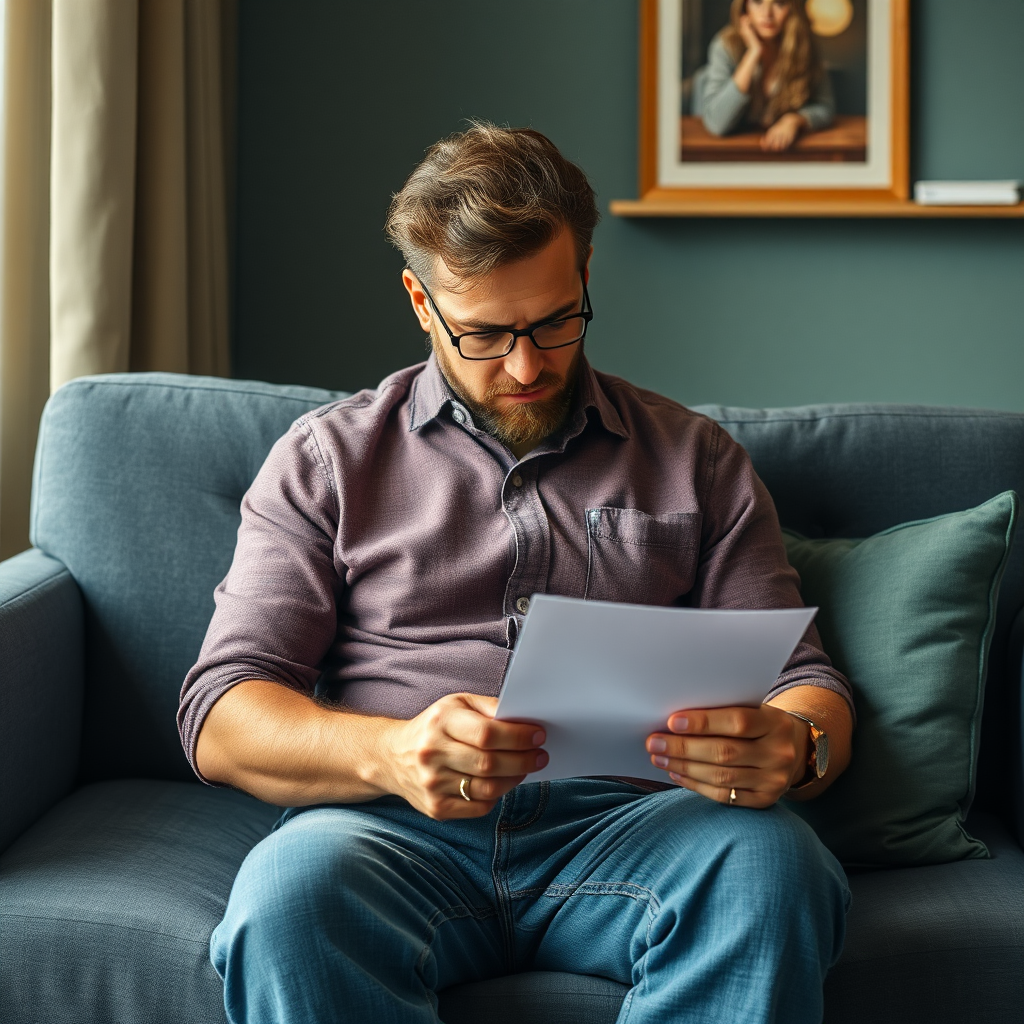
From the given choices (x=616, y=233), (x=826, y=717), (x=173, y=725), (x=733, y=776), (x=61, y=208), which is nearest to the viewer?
(x=733, y=776)

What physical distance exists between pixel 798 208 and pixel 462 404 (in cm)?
144

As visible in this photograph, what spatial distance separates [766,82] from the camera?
2506 millimetres

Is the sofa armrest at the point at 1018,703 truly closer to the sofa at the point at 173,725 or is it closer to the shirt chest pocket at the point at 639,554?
the sofa at the point at 173,725

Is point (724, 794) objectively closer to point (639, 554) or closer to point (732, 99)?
point (639, 554)

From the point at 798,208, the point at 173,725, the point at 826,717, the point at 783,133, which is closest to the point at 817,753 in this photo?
the point at 826,717

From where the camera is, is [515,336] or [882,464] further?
[882,464]

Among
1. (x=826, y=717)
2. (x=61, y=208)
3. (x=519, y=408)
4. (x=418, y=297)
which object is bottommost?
(x=826, y=717)

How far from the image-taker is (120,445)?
1549 millimetres

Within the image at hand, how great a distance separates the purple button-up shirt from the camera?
124 centimetres

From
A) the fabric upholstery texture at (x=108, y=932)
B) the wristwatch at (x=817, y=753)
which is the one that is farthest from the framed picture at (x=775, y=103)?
the fabric upholstery texture at (x=108, y=932)

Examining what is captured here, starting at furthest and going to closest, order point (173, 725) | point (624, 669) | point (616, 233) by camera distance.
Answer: point (616, 233) < point (173, 725) < point (624, 669)

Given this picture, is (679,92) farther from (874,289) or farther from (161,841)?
(161,841)

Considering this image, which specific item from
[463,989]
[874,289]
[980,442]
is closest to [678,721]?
[463,989]

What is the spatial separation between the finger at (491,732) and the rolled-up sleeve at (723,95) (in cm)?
190
